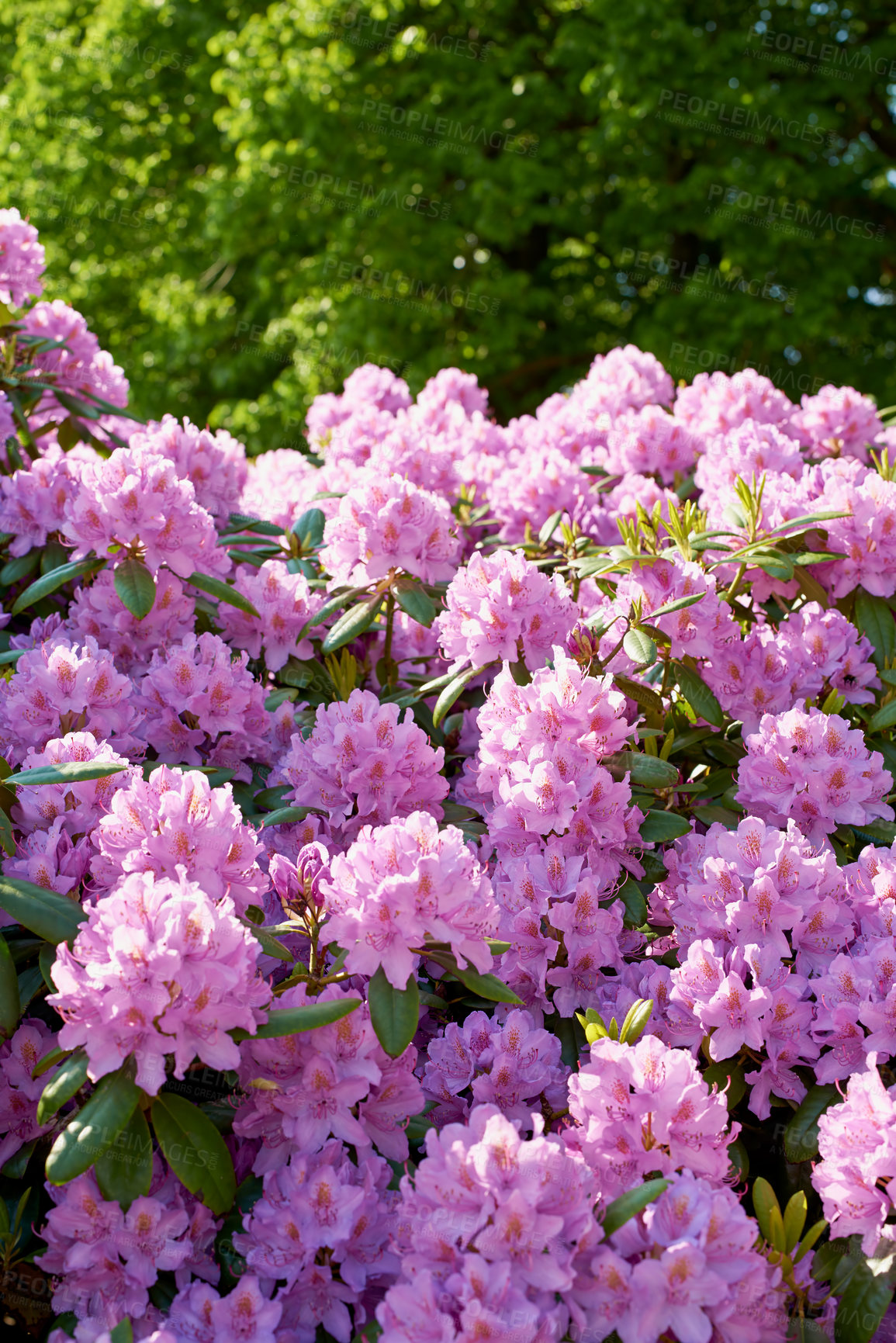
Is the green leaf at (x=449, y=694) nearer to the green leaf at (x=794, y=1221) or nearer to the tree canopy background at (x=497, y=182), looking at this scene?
the green leaf at (x=794, y=1221)

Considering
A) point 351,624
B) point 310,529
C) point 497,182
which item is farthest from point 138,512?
point 497,182

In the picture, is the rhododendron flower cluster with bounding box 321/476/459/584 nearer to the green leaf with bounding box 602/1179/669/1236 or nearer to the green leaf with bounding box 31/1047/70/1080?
the green leaf with bounding box 31/1047/70/1080

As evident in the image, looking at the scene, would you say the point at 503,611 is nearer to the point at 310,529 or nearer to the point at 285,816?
the point at 285,816

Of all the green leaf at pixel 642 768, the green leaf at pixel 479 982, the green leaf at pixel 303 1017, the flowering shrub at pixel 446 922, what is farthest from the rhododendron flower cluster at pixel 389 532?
the green leaf at pixel 303 1017

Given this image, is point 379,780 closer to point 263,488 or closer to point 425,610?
point 425,610

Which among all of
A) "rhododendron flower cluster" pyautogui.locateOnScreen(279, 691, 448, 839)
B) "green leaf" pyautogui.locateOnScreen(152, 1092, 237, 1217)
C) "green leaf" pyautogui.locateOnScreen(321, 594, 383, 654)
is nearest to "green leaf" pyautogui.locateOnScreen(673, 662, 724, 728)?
"rhododendron flower cluster" pyautogui.locateOnScreen(279, 691, 448, 839)

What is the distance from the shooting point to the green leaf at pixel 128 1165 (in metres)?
1.35

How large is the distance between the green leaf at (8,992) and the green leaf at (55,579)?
0.98 m

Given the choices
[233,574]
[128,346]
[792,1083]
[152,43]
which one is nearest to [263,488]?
[233,574]

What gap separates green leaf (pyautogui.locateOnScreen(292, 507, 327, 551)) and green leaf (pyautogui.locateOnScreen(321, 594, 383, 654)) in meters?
0.47

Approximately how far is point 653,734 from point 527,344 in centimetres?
915

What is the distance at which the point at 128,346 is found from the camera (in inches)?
506

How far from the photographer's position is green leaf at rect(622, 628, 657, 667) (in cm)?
199

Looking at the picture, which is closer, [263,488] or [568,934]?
[568,934]
